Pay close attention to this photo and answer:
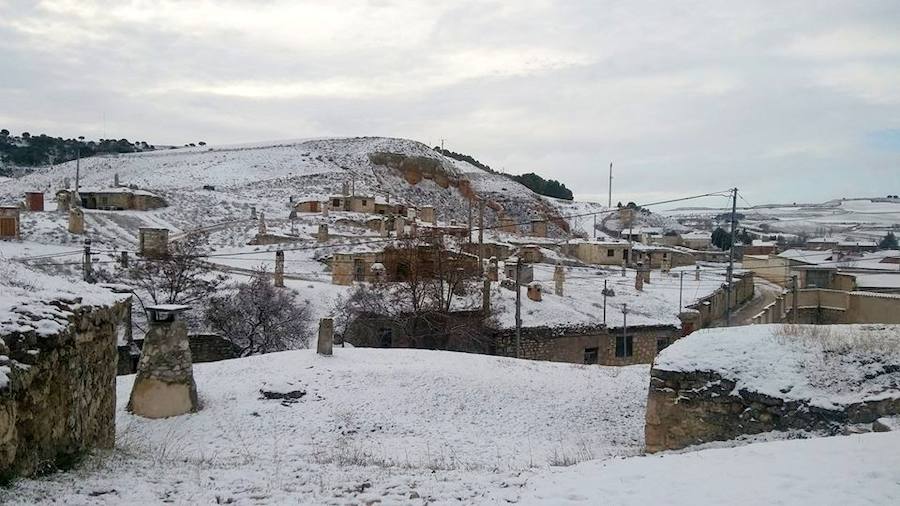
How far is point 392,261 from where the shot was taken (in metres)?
30.8

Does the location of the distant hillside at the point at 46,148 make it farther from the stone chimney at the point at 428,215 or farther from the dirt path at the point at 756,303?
the dirt path at the point at 756,303

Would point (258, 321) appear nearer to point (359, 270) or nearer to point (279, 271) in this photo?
point (279, 271)

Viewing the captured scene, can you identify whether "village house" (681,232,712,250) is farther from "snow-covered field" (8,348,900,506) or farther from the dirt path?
"snow-covered field" (8,348,900,506)

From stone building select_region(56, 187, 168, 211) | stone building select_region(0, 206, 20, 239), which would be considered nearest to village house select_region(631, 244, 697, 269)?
stone building select_region(56, 187, 168, 211)

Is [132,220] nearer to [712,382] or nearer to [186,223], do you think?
[186,223]

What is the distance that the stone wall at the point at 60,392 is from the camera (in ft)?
18.3

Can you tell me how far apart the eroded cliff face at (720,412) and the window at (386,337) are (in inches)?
639

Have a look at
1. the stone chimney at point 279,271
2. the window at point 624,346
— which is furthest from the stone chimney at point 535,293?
the stone chimney at point 279,271

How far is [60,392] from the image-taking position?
6.70 m

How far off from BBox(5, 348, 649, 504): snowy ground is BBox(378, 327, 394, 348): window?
709 cm

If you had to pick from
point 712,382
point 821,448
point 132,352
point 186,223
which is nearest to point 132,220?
point 186,223

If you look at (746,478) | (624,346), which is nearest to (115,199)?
(624,346)

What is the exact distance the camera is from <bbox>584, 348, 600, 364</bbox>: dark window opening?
1119 inches

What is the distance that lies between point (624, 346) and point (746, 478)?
2346 centimetres
